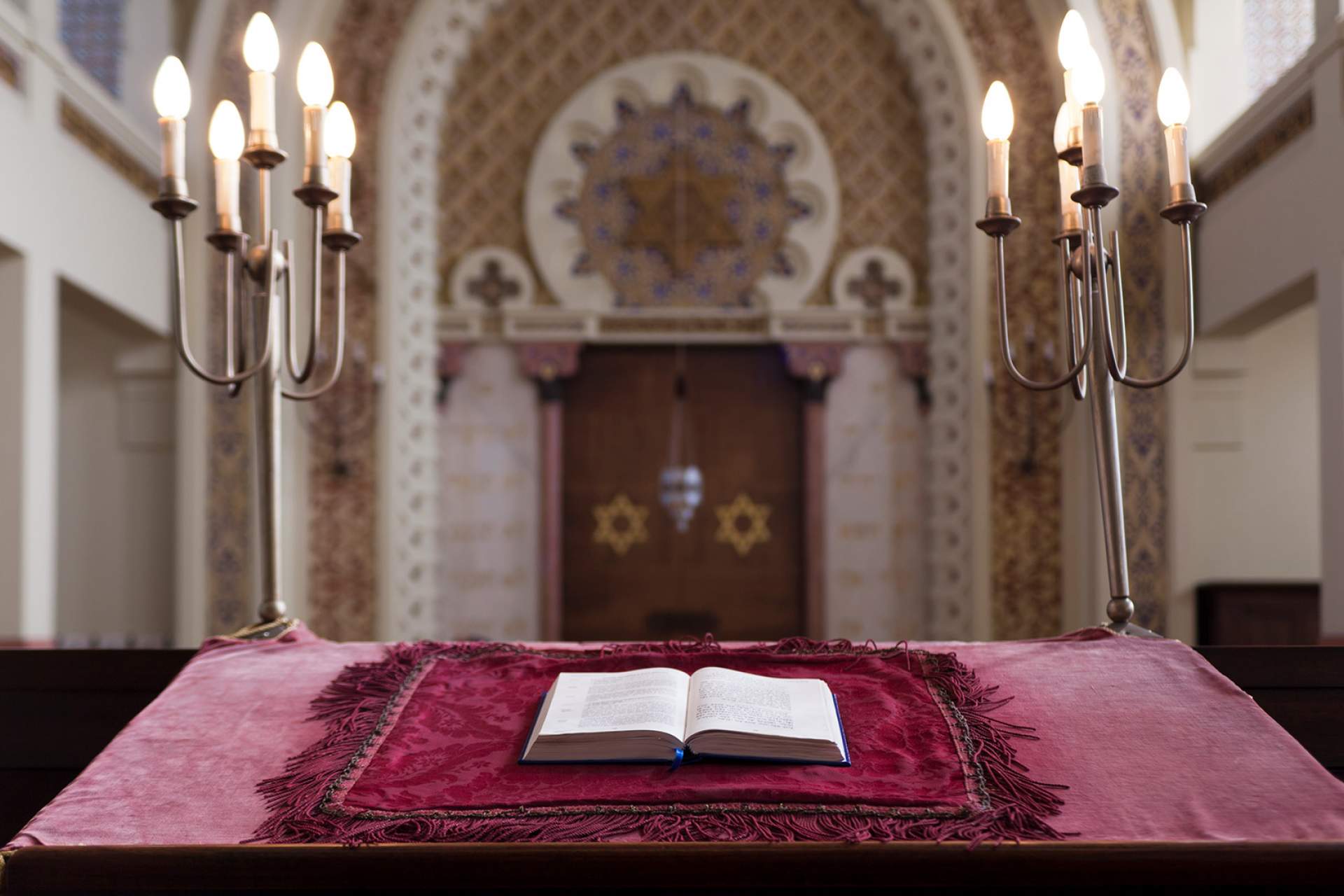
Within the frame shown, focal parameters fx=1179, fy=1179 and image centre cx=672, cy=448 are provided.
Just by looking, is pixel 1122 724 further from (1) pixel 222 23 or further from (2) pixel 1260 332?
(1) pixel 222 23

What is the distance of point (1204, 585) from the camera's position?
6238mm

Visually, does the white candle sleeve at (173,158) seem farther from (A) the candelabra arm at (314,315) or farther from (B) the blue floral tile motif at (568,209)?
(B) the blue floral tile motif at (568,209)

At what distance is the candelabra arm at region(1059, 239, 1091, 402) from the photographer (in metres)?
2.47

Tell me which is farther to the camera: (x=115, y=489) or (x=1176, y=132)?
(x=115, y=489)

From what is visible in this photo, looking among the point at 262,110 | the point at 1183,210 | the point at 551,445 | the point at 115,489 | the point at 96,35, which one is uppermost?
the point at 96,35

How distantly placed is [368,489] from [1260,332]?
5.18 meters

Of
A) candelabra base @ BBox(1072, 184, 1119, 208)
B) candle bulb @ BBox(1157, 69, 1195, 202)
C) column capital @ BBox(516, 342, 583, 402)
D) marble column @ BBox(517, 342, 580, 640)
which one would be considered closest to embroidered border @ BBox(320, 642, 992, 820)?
candelabra base @ BBox(1072, 184, 1119, 208)

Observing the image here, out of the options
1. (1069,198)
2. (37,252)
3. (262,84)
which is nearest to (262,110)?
(262,84)

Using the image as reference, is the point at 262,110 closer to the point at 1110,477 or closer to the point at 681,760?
the point at 681,760

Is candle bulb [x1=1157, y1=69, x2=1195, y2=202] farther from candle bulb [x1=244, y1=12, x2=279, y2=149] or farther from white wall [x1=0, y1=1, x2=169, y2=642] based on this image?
white wall [x1=0, y1=1, x2=169, y2=642]

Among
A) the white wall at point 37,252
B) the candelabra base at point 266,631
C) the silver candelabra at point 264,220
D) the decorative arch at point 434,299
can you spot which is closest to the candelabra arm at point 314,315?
the silver candelabra at point 264,220

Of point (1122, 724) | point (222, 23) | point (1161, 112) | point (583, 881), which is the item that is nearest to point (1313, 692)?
point (1122, 724)

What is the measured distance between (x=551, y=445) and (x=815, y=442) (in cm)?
163

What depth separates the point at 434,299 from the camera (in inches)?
283
